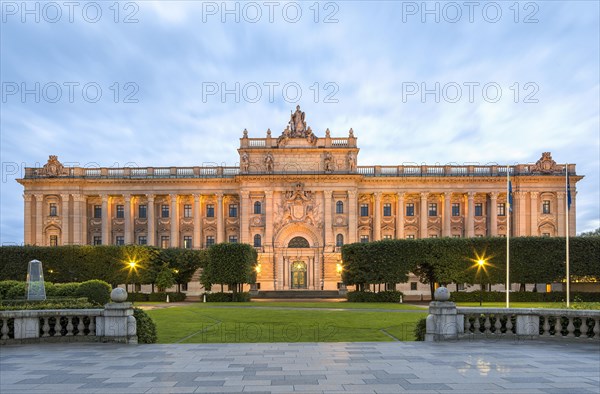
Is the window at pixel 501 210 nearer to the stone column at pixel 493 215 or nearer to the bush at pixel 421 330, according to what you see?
the stone column at pixel 493 215

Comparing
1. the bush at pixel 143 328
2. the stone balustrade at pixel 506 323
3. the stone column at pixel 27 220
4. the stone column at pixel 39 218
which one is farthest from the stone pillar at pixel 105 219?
the stone balustrade at pixel 506 323

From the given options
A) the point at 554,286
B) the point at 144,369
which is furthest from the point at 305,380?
the point at 554,286

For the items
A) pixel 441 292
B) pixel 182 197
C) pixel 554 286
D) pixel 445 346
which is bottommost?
pixel 554 286

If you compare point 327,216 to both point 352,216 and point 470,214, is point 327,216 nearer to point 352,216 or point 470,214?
point 352,216

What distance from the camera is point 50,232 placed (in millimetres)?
78062

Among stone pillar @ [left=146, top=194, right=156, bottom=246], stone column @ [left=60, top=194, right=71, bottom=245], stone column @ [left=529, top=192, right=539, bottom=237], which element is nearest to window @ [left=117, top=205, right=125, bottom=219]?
stone pillar @ [left=146, top=194, right=156, bottom=246]

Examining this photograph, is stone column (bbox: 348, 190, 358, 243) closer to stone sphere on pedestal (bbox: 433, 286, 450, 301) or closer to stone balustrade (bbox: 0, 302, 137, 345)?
stone sphere on pedestal (bbox: 433, 286, 450, 301)

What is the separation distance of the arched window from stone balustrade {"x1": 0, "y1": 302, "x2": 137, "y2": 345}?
191ft

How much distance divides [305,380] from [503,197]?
74542mm

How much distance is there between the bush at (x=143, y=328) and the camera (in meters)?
17.3

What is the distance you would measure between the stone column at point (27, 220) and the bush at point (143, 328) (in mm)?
70193

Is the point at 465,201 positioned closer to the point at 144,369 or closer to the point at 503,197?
the point at 503,197

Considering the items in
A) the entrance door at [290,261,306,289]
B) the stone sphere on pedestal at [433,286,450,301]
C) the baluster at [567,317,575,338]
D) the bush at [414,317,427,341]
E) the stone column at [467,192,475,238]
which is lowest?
the entrance door at [290,261,306,289]

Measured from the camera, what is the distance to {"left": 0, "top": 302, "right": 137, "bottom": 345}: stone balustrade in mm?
16406
